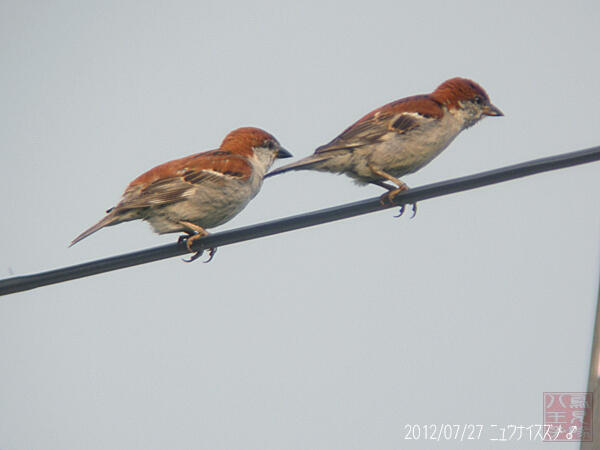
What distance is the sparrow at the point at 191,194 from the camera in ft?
20.2

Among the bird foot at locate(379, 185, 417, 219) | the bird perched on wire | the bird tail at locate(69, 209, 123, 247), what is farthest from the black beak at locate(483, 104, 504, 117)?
the bird tail at locate(69, 209, 123, 247)

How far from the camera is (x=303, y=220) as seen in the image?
4059 millimetres

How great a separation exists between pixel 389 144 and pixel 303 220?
2222 mm

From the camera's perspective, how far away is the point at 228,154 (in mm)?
6918

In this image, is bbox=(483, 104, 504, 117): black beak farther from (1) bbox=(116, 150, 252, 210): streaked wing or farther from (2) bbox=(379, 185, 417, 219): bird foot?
(1) bbox=(116, 150, 252, 210): streaked wing

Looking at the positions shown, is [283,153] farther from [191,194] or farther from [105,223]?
[105,223]

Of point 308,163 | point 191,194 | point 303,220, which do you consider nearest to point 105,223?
point 191,194

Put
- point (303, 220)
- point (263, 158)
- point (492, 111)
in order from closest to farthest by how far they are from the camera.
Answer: point (303, 220) < point (492, 111) < point (263, 158)

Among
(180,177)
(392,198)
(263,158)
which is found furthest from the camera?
(263,158)

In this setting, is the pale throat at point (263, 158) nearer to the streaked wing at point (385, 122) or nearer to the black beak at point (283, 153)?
the black beak at point (283, 153)

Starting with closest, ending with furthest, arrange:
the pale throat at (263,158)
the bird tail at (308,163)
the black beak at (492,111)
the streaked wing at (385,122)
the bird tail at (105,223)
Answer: the bird tail at (105,223)
the bird tail at (308,163)
the streaked wing at (385,122)
the black beak at (492,111)
the pale throat at (263,158)

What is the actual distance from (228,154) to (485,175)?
11.4 feet

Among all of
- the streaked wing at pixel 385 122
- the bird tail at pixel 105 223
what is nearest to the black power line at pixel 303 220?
the bird tail at pixel 105 223

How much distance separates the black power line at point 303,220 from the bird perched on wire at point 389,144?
165cm
